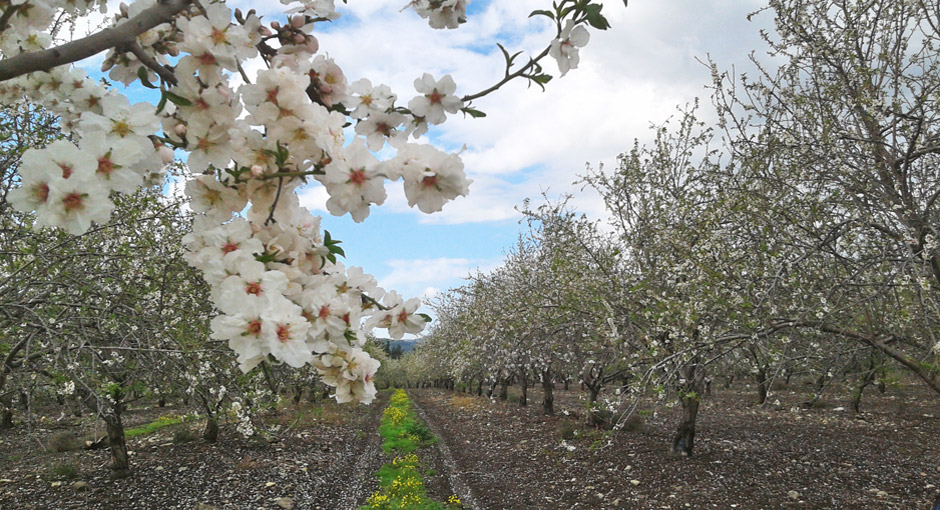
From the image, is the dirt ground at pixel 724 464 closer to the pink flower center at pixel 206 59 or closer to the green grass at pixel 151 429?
the pink flower center at pixel 206 59

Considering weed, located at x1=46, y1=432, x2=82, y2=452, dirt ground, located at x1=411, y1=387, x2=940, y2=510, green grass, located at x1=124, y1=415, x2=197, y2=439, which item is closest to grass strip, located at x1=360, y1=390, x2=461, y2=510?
dirt ground, located at x1=411, y1=387, x2=940, y2=510

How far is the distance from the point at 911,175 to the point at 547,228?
22.3 ft

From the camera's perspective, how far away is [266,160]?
1.27 m

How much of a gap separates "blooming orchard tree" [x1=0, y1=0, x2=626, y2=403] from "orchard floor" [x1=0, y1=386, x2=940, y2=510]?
4.81 m

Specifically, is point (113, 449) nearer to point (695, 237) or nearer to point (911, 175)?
point (695, 237)

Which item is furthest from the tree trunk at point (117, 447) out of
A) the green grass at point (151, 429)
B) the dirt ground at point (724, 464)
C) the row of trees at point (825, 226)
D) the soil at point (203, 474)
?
the row of trees at point (825, 226)

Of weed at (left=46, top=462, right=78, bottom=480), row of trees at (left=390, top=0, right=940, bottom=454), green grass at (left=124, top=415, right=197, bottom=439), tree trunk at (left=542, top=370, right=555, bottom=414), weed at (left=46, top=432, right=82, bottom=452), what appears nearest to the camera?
row of trees at (left=390, top=0, right=940, bottom=454)

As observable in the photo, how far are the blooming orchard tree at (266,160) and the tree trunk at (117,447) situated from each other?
918 cm

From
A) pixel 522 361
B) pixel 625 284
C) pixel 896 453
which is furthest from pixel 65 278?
pixel 896 453

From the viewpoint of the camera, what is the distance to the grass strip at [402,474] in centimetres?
805

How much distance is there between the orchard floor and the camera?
7.83 meters

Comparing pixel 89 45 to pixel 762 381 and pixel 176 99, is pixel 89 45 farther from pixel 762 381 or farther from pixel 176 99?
pixel 762 381

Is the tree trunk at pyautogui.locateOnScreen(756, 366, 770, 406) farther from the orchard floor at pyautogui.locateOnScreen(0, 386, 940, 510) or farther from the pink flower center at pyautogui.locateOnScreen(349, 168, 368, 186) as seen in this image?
the pink flower center at pyautogui.locateOnScreen(349, 168, 368, 186)

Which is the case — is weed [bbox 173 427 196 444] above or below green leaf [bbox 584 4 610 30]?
below
